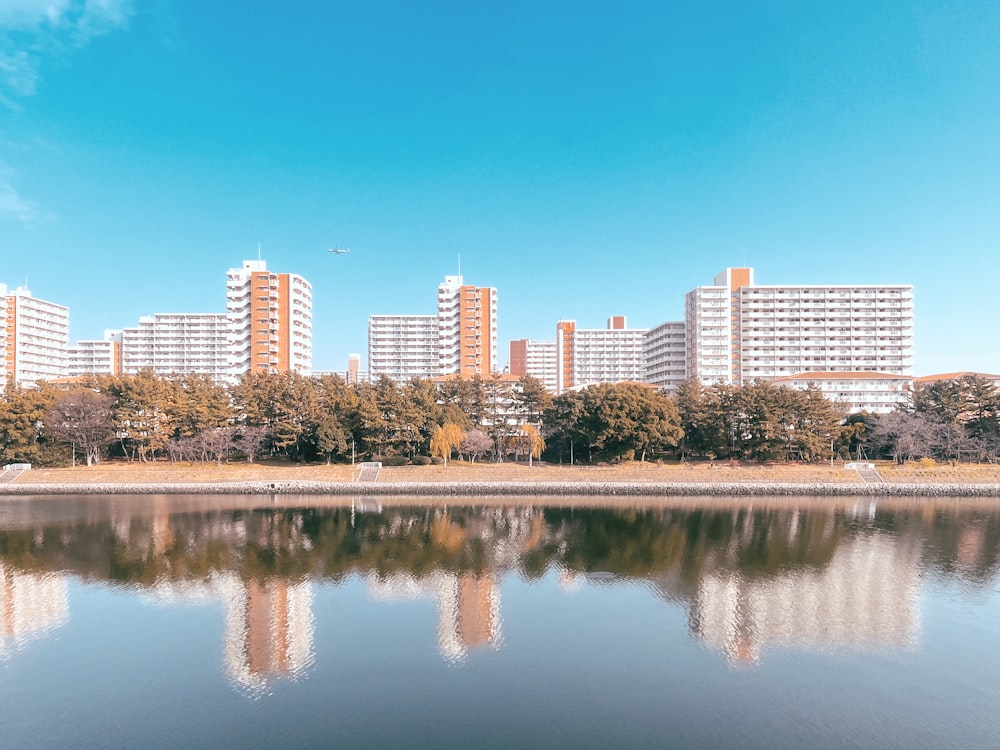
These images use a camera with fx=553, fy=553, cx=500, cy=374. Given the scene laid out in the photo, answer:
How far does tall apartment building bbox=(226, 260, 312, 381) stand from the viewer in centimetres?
6184

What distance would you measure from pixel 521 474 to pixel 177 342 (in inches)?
2821

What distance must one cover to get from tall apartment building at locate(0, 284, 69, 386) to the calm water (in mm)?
62793

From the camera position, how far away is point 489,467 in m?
38.0

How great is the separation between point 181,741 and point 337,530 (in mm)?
15457

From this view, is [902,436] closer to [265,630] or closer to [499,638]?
[499,638]

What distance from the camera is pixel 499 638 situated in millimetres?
12758

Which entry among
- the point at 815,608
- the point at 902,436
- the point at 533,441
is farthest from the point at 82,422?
the point at 902,436

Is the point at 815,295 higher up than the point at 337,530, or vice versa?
the point at 815,295

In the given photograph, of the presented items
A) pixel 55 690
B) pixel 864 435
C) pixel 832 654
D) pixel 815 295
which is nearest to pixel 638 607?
pixel 832 654

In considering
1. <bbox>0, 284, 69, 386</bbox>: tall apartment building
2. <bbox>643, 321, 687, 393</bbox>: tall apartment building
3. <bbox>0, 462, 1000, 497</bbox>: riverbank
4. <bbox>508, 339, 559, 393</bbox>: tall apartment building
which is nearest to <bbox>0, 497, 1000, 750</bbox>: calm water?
<bbox>0, 462, 1000, 497</bbox>: riverbank

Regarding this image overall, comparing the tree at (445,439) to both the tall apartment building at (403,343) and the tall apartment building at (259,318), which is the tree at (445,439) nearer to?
the tall apartment building at (259,318)

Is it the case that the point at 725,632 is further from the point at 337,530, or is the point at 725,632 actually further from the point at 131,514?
the point at 131,514

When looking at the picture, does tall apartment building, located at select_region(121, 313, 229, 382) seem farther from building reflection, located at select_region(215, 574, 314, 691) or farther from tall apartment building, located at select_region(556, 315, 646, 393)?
building reflection, located at select_region(215, 574, 314, 691)

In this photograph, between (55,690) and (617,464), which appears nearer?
(55,690)
